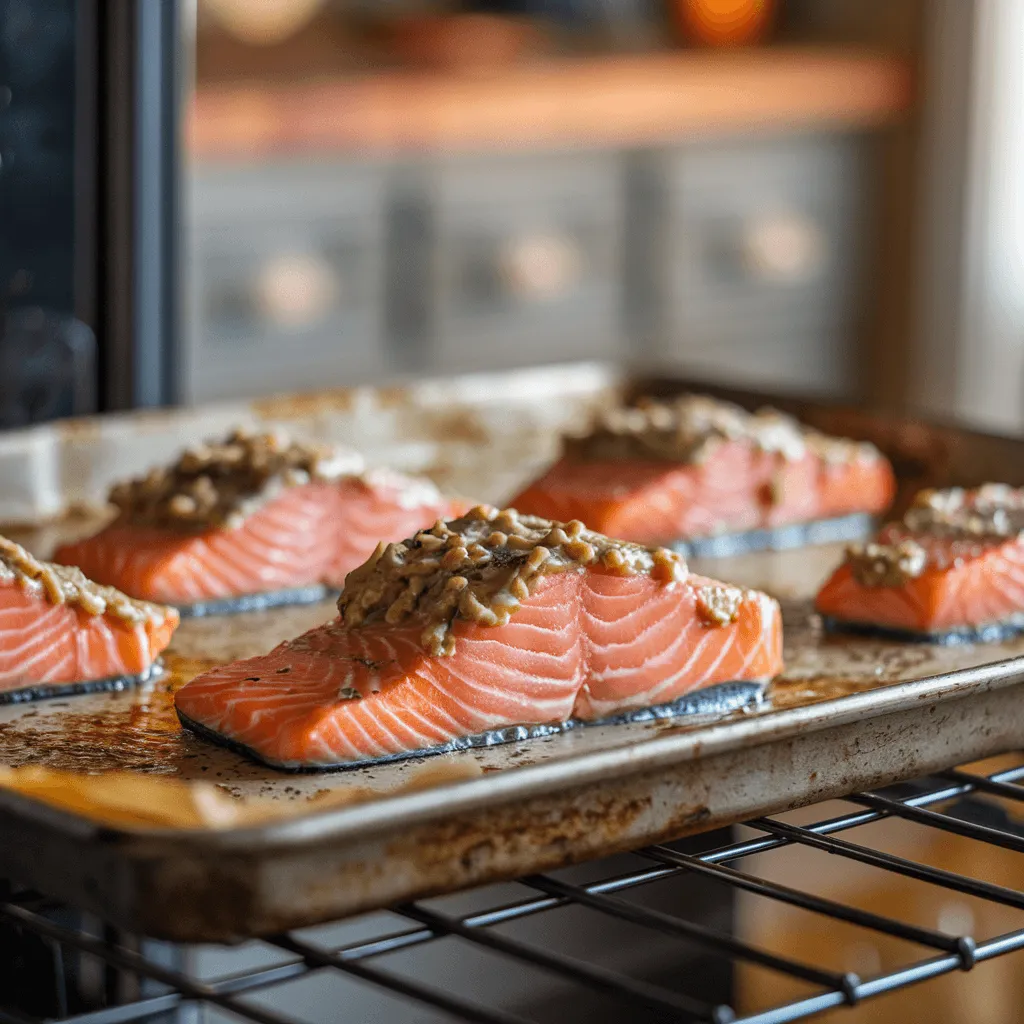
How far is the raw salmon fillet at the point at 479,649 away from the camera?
1880 millimetres

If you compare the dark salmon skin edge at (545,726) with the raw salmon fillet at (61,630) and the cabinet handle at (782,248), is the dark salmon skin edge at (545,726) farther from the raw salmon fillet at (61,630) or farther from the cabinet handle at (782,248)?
the cabinet handle at (782,248)

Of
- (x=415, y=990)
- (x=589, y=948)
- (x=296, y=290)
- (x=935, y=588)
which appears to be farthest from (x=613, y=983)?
(x=296, y=290)

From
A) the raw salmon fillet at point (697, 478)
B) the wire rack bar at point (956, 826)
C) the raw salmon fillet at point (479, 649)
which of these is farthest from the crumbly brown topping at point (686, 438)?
the wire rack bar at point (956, 826)

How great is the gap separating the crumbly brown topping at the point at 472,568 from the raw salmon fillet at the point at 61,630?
0.90 ft

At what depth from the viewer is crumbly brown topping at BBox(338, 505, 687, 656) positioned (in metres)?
1.95

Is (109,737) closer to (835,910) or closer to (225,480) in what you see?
(225,480)

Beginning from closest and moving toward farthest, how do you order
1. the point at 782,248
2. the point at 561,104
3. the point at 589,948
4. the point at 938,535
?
the point at 938,535 < the point at 589,948 < the point at 561,104 < the point at 782,248

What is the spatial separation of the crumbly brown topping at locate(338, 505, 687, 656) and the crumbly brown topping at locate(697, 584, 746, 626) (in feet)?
0.16

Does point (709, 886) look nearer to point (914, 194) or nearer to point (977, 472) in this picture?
point (977, 472)

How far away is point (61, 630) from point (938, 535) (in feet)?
3.74

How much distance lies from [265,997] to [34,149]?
150cm

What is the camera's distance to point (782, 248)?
21.0 ft

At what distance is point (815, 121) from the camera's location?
6.32 meters

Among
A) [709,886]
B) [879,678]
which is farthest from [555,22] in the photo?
[879,678]
